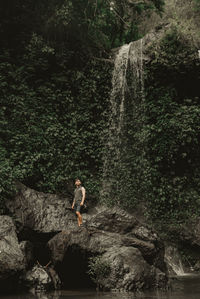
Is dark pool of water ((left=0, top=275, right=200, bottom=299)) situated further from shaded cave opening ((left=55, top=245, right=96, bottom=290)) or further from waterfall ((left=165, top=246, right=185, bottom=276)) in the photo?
waterfall ((left=165, top=246, right=185, bottom=276))

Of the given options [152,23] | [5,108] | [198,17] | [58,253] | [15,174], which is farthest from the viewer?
[152,23]

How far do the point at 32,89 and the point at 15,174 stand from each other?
4.45 metres

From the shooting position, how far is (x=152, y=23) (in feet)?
73.7

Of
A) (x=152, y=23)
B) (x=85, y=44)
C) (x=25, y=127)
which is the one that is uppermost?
(x=152, y=23)

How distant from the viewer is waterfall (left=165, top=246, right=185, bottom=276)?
42.3 ft

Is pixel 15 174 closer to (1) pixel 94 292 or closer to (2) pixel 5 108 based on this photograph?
(2) pixel 5 108

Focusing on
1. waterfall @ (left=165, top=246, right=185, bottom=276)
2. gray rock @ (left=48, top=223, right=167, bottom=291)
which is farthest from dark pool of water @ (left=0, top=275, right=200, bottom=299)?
waterfall @ (left=165, top=246, right=185, bottom=276)

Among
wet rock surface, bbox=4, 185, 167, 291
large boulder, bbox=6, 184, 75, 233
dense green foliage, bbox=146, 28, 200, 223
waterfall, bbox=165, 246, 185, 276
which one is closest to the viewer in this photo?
wet rock surface, bbox=4, 185, 167, 291

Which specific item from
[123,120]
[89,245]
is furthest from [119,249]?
[123,120]

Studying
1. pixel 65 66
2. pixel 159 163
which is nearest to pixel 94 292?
pixel 159 163

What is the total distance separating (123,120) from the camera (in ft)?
53.0

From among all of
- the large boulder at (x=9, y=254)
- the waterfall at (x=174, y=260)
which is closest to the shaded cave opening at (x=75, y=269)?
the large boulder at (x=9, y=254)

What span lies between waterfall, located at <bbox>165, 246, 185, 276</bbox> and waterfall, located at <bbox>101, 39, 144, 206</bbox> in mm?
2867

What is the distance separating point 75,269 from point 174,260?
17.5ft
